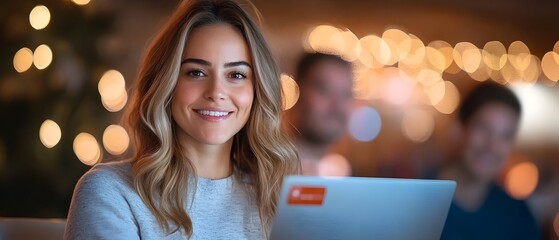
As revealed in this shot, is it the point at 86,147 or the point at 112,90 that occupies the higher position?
the point at 112,90

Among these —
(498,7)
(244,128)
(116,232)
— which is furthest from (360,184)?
(498,7)

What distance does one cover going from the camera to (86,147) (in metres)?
4.36

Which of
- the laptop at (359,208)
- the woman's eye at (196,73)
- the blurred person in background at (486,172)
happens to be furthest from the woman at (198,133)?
the blurred person in background at (486,172)

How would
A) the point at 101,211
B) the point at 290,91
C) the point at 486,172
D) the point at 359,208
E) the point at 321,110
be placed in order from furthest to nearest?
1. the point at 321,110
2. the point at 290,91
3. the point at 486,172
4. the point at 101,211
5. the point at 359,208

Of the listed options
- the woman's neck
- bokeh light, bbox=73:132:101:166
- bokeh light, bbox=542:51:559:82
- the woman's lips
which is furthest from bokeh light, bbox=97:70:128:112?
the woman's lips

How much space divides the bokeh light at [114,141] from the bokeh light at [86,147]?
0.17 feet

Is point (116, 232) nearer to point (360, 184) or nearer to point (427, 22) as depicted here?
point (360, 184)

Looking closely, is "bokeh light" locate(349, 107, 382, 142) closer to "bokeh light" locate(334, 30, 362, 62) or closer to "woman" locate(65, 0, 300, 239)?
"bokeh light" locate(334, 30, 362, 62)

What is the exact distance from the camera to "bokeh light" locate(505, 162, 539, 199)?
4318 mm

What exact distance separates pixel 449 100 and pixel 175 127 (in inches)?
101

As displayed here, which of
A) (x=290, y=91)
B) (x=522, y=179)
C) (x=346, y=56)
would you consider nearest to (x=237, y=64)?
(x=290, y=91)

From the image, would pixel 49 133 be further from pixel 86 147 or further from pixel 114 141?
pixel 114 141

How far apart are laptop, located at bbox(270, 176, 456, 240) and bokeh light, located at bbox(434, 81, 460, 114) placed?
2.80 metres

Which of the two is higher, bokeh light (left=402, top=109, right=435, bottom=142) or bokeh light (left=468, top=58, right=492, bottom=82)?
bokeh light (left=468, top=58, right=492, bottom=82)
